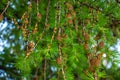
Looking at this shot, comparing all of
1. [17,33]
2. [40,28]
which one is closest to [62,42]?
[40,28]

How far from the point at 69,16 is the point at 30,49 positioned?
251 millimetres

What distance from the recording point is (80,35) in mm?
1395

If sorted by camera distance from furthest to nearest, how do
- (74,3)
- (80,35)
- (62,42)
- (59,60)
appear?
(74,3), (80,35), (62,42), (59,60)

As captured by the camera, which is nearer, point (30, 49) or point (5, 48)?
point (30, 49)

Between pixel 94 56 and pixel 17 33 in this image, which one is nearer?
pixel 94 56

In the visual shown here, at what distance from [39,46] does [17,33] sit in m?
0.94

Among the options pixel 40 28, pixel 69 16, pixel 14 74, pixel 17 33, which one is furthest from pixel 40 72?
pixel 69 16

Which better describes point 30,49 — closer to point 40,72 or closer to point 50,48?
point 50,48

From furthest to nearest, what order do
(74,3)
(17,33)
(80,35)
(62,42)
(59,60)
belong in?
(17,33) → (74,3) → (80,35) → (62,42) → (59,60)

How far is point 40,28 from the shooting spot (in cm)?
146

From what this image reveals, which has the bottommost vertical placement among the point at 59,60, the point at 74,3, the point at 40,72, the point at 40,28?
the point at 40,72

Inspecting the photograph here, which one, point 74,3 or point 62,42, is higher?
point 74,3

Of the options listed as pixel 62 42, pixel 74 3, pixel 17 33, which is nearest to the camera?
pixel 62 42

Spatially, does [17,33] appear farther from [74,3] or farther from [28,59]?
[28,59]
